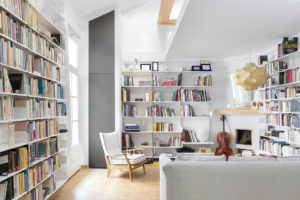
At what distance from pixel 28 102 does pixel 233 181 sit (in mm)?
2494

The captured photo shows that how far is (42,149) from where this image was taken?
3182mm

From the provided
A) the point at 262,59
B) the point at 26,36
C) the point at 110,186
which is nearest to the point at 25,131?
the point at 26,36

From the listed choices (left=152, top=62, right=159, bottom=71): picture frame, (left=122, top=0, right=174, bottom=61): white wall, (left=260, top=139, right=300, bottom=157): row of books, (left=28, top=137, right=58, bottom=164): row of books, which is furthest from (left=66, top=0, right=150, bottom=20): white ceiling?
(left=260, top=139, right=300, bottom=157): row of books

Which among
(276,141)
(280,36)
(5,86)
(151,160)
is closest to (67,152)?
(5,86)

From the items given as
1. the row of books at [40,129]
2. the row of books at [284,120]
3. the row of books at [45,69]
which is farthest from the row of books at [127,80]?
the row of books at [284,120]

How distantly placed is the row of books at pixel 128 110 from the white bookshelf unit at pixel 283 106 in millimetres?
3073

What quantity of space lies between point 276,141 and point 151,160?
9.50 feet

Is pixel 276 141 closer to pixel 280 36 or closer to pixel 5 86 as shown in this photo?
pixel 280 36

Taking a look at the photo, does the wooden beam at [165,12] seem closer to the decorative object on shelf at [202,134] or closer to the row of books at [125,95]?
the row of books at [125,95]

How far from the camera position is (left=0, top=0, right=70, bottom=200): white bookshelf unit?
235 centimetres

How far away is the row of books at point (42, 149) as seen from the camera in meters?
2.89

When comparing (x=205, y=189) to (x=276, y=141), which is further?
(x=276, y=141)

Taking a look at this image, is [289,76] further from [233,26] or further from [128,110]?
[128,110]

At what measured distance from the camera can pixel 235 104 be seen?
20.5 ft
